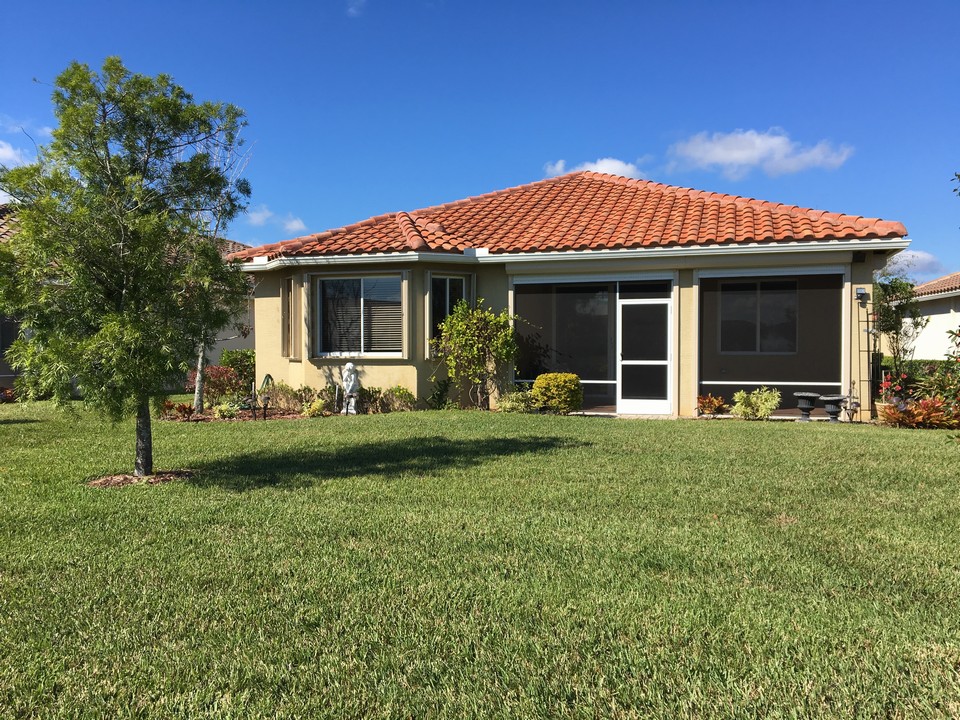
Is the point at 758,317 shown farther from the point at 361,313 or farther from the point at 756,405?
the point at 361,313

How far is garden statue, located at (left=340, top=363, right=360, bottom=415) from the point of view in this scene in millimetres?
14352

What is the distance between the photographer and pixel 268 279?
1593 cm

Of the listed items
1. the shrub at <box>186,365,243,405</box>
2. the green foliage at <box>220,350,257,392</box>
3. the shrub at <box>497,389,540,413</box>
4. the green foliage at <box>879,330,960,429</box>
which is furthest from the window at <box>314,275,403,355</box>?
the green foliage at <box>879,330,960,429</box>

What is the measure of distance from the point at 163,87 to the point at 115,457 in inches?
192

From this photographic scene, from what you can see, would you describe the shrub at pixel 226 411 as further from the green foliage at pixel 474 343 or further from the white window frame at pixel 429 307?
the green foliage at pixel 474 343

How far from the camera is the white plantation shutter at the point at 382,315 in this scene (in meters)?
14.5

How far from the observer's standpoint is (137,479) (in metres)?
7.84

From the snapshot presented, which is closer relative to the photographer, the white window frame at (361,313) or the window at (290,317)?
the white window frame at (361,313)

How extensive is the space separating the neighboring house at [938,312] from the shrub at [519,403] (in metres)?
20.4

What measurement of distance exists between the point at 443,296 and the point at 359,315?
1862 mm

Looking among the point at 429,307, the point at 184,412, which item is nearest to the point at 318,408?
the point at 184,412

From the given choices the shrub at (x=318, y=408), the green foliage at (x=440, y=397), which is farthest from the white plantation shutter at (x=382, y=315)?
the shrub at (x=318, y=408)

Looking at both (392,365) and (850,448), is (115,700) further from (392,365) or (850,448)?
(392,365)

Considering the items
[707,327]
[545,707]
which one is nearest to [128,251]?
[545,707]
